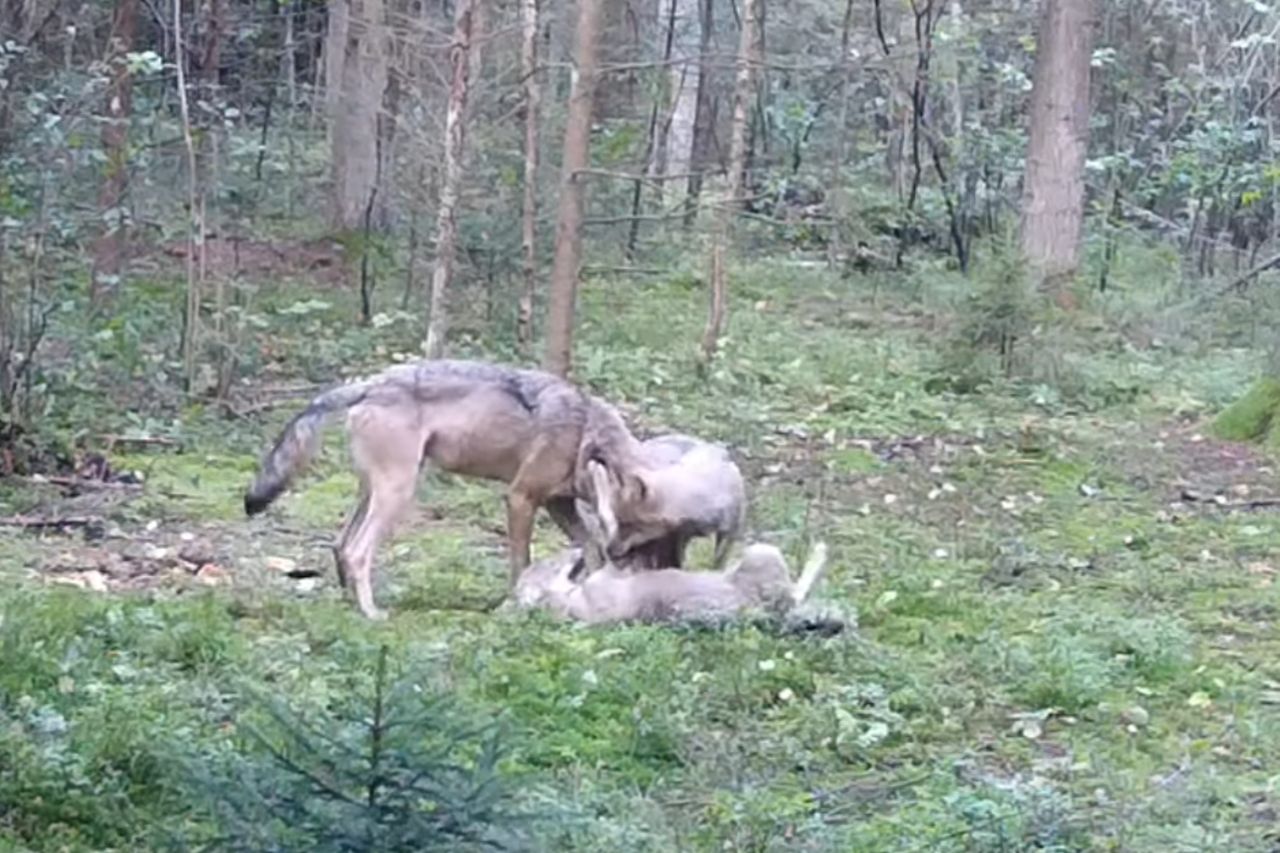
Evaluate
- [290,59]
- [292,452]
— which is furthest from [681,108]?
[292,452]

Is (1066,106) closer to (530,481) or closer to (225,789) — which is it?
(530,481)

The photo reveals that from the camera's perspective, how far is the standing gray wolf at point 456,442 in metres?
8.95

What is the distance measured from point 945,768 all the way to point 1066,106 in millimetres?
14765

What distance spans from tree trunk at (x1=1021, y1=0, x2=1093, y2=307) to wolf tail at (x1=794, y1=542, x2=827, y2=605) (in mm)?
11891

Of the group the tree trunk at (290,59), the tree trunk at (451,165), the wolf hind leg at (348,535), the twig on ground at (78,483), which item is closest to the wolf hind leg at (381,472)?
the wolf hind leg at (348,535)

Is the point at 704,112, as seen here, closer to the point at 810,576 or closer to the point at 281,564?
the point at 281,564

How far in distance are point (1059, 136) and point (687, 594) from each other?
43.5ft

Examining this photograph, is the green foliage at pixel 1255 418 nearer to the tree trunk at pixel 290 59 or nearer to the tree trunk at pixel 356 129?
the tree trunk at pixel 356 129

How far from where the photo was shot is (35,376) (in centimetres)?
1200

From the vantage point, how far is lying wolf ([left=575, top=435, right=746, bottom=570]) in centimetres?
880

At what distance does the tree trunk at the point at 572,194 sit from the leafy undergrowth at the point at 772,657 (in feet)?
3.22

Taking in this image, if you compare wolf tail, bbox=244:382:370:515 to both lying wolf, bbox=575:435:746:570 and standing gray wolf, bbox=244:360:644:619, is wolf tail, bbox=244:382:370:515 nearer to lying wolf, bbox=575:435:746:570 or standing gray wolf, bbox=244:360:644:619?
standing gray wolf, bbox=244:360:644:619

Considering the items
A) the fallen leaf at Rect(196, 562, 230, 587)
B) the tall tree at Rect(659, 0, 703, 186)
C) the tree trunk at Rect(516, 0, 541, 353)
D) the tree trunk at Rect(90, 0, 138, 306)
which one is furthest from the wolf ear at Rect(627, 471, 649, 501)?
the tall tree at Rect(659, 0, 703, 186)

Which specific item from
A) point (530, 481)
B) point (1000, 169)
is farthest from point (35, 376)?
point (1000, 169)
